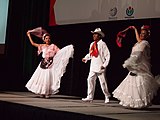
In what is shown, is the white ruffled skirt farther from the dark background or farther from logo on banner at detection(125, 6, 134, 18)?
logo on banner at detection(125, 6, 134, 18)

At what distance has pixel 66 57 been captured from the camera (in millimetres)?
5227

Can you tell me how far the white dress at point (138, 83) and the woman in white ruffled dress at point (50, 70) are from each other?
4.15 feet

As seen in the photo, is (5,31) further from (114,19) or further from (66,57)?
(114,19)

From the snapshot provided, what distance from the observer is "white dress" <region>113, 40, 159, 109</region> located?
3990mm

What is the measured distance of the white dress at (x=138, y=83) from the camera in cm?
399

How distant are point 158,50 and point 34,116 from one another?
7.29ft

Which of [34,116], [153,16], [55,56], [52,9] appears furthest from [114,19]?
[34,116]

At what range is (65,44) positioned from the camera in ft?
20.3

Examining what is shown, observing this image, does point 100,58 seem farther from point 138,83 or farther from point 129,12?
point 138,83

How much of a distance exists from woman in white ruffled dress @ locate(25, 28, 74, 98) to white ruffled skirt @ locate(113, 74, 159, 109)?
1.32m

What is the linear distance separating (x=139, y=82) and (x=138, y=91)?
4.2 inches

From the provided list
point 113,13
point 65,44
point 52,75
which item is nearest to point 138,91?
point 113,13

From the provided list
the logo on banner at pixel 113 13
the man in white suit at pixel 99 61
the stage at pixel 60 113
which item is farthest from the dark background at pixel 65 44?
the stage at pixel 60 113

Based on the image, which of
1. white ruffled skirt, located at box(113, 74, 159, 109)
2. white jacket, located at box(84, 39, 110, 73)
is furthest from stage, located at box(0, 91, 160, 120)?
white jacket, located at box(84, 39, 110, 73)
